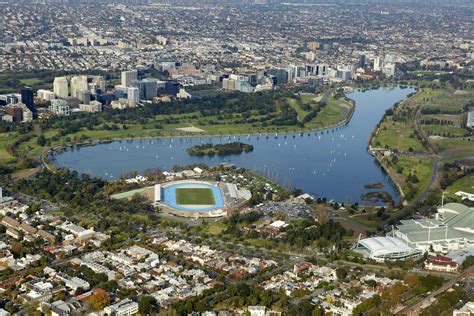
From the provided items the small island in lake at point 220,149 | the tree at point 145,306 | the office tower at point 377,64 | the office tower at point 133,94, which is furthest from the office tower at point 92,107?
the office tower at point 377,64

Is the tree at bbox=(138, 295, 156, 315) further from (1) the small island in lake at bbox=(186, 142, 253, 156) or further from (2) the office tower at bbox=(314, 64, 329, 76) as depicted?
(2) the office tower at bbox=(314, 64, 329, 76)

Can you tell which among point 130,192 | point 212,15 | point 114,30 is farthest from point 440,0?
point 130,192

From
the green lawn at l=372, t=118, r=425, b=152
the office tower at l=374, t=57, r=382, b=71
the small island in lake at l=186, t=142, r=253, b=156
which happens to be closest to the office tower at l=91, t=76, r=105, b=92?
the small island in lake at l=186, t=142, r=253, b=156

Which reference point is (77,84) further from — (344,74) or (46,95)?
(344,74)

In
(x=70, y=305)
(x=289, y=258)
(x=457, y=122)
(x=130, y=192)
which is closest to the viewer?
(x=70, y=305)

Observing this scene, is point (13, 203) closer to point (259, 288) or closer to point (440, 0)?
point (259, 288)

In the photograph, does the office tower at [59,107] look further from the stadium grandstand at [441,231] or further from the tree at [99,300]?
the tree at [99,300]

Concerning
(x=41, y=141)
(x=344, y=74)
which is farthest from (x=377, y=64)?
(x=41, y=141)
